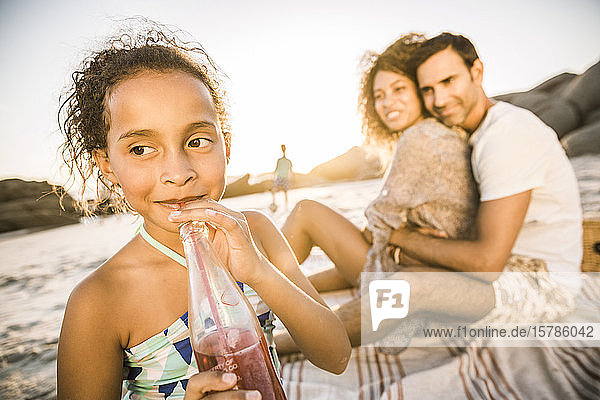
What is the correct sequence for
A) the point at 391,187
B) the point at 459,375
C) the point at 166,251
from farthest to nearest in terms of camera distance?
the point at 391,187, the point at 459,375, the point at 166,251

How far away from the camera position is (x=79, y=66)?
59.2 inches

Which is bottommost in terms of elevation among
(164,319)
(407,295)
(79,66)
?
(407,295)

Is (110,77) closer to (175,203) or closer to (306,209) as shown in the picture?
(175,203)

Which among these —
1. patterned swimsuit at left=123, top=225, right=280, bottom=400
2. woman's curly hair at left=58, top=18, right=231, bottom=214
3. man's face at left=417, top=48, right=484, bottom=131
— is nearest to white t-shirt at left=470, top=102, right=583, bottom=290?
man's face at left=417, top=48, right=484, bottom=131

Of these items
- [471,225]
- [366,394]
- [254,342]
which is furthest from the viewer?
[471,225]

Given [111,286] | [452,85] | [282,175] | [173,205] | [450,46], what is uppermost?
[450,46]

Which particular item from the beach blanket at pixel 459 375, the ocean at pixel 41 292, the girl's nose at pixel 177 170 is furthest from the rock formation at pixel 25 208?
the girl's nose at pixel 177 170

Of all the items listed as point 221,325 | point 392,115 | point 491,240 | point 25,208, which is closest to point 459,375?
point 491,240

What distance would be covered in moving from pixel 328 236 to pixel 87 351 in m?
1.76

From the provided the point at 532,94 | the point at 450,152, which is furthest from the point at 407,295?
the point at 532,94

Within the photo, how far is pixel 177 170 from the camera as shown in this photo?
3.18 ft

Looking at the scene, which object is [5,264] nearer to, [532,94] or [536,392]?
[536,392]

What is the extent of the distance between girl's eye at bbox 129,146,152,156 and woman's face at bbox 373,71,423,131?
2.09 m

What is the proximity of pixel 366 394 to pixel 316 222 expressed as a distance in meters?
1.21
